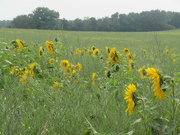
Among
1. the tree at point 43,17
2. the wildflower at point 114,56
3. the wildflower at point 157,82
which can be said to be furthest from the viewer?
the tree at point 43,17

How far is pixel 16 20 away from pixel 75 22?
13.9 metres

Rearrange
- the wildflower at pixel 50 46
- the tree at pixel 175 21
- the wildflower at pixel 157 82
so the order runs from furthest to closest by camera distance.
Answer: the tree at pixel 175 21, the wildflower at pixel 50 46, the wildflower at pixel 157 82

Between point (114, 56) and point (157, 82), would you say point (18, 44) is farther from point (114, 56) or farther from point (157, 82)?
point (157, 82)

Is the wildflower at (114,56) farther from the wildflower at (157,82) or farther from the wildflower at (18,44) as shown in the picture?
the wildflower at (18,44)

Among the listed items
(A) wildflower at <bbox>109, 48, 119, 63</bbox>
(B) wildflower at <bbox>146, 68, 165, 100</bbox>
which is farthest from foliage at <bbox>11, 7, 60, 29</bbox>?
(B) wildflower at <bbox>146, 68, 165, 100</bbox>

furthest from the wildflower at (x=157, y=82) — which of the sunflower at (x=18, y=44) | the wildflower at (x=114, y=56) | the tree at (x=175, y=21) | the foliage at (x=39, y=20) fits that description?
the tree at (x=175, y=21)

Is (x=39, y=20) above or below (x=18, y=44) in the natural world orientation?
above

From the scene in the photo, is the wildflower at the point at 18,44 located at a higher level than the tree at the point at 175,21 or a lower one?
lower

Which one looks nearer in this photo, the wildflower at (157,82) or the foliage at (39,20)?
the wildflower at (157,82)

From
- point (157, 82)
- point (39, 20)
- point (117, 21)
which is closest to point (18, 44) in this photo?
point (157, 82)


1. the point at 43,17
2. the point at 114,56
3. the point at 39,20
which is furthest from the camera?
the point at 39,20

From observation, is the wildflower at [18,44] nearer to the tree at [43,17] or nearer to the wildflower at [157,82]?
the wildflower at [157,82]

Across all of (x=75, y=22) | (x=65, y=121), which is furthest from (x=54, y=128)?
(x=75, y=22)

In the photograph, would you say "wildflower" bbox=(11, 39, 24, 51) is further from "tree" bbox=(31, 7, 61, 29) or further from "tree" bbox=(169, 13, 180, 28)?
"tree" bbox=(169, 13, 180, 28)
